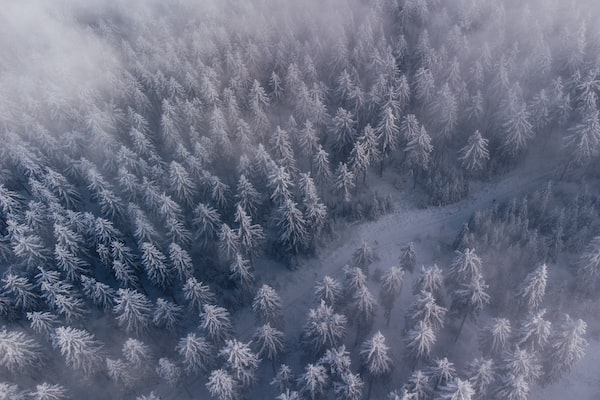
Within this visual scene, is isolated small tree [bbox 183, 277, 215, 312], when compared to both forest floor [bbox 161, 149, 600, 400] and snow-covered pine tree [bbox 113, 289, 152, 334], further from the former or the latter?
forest floor [bbox 161, 149, 600, 400]

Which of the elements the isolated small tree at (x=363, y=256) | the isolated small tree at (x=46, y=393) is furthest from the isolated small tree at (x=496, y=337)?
the isolated small tree at (x=46, y=393)

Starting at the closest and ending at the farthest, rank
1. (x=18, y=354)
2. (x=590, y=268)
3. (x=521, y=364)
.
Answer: (x=521, y=364) < (x=18, y=354) < (x=590, y=268)

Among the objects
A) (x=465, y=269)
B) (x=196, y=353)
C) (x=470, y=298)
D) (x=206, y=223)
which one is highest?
(x=206, y=223)

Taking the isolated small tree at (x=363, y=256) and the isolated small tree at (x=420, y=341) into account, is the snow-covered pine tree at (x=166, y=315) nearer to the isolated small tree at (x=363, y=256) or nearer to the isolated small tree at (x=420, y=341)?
the isolated small tree at (x=363, y=256)

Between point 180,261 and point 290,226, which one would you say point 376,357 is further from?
point 180,261

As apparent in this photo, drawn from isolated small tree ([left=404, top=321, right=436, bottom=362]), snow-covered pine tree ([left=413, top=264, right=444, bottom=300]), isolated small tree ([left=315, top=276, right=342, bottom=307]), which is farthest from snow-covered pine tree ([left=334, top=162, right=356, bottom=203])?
isolated small tree ([left=404, top=321, right=436, bottom=362])

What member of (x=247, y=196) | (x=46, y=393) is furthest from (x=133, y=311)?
(x=247, y=196)
